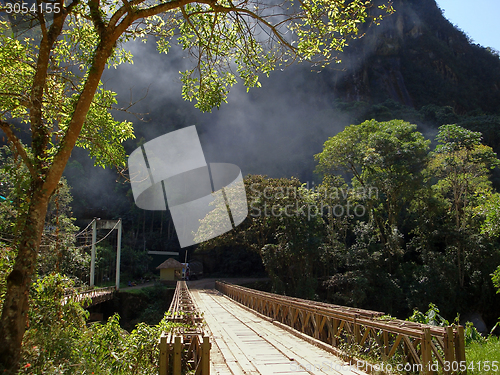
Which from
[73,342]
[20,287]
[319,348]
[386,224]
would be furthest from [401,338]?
[386,224]

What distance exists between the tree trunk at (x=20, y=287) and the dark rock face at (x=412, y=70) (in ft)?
139

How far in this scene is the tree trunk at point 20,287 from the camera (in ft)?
11.1

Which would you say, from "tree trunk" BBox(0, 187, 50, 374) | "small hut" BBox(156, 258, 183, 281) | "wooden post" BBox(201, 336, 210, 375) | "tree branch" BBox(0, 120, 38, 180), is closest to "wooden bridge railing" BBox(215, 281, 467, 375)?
"wooden post" BBox(201, 336, 210, 375)

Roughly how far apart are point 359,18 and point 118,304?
20.4 metres

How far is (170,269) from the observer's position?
2412 centimetres

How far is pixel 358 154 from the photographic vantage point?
1895 cm

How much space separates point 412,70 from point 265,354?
4809cm

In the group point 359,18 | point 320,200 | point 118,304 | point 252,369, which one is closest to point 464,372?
point 252,369

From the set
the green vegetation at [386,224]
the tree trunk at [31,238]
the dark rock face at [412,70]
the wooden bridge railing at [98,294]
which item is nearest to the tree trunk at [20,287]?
the tree trunk at [31,238]

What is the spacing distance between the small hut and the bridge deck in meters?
16.8

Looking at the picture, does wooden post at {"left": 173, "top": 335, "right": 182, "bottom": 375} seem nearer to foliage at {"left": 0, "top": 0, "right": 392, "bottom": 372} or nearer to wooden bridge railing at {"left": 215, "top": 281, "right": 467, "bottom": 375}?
foliage at {"left": 0, "top": 0, "right": 392, "bottom": 372}

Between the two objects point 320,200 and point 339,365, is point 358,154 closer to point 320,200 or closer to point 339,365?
point 320,200

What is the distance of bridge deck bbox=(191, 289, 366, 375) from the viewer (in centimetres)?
428

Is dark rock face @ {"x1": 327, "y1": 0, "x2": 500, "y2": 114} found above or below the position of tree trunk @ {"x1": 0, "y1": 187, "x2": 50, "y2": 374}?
above
